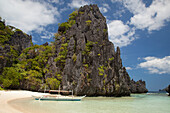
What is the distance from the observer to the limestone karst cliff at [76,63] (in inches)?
1115

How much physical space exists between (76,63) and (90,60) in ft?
11.9

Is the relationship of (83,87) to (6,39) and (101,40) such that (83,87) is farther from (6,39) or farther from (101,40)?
(6,39)

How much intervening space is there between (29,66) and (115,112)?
2918 cm

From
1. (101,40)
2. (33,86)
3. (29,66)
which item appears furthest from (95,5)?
(33,86)

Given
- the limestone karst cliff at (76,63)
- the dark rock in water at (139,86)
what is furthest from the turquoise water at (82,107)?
the dark rock in water at (139,86)

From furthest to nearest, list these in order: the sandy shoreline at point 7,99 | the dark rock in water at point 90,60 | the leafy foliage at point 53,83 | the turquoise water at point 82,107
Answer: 1. the leafy foliage at point 53,83
2. the dark rock in water at point 90,60
3. the turquoise water at point 82,107
4. the sandy shoreline at point 7,99

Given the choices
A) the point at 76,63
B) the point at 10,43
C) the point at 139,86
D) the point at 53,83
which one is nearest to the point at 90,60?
the point at 76,63

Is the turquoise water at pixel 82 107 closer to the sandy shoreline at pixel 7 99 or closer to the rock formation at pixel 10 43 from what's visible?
the sandy shoreline at pixel 7 99

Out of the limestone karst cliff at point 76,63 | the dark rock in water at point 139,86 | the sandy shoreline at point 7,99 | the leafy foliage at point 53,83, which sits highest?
the limestone karst cliff at point 76,63

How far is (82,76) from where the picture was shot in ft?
89.8

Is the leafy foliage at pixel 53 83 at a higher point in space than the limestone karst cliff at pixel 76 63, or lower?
lower

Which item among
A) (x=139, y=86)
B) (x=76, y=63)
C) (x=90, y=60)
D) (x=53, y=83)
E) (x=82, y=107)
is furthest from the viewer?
(x=139, y=86)

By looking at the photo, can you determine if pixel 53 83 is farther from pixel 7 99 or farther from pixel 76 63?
pixel 7 99

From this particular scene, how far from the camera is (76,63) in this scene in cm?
2891
